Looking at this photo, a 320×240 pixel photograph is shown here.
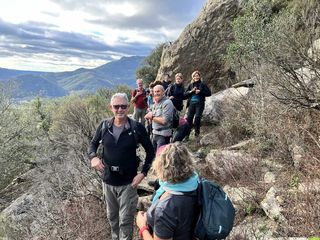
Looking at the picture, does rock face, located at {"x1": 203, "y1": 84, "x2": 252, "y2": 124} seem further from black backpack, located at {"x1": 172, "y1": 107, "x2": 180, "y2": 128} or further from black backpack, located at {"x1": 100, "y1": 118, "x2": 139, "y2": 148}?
black backpack, located at {"x1": 100, "y1": 118, "x2": 139, "y2": 148}

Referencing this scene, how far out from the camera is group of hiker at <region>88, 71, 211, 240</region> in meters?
2.65

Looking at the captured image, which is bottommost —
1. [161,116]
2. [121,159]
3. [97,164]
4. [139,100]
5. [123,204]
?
[123,204]

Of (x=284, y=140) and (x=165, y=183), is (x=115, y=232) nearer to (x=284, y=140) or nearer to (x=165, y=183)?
(x=165, y=183)

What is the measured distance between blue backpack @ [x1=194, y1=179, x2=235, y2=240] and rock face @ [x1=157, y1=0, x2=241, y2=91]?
676 inches

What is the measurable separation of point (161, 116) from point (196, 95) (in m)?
3.41

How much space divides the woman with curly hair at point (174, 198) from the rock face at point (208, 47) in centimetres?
1720

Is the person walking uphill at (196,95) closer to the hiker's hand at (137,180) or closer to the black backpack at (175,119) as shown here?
the black backpack at (175,119)

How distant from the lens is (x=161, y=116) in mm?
6137

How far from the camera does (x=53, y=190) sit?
7.55 meters

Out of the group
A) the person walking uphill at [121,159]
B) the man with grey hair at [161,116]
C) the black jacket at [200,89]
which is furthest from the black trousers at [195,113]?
the person walking uphill at [121,159]

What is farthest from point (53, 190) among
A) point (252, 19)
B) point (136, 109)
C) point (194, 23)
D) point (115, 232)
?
point (194, 23)

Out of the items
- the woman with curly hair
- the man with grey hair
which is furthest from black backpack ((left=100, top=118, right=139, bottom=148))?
the man with grey hair

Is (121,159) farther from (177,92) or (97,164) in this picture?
(177,92)

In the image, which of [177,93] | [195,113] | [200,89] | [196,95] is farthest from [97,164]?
[195,113]
